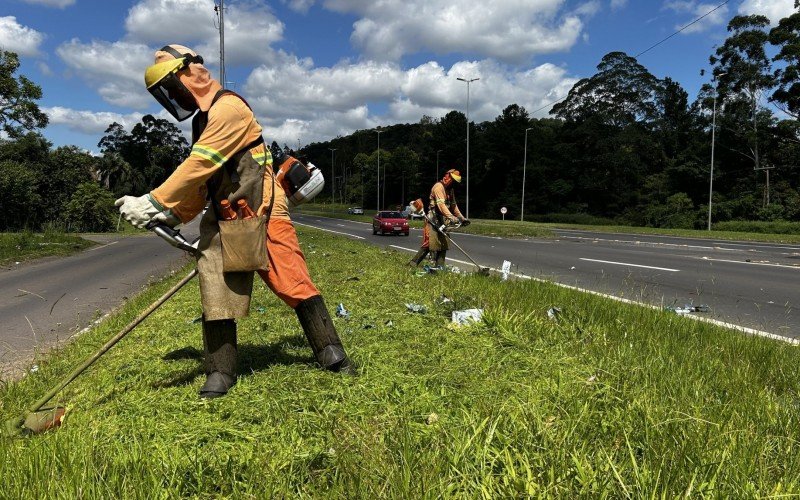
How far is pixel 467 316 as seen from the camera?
Result: 4383mm

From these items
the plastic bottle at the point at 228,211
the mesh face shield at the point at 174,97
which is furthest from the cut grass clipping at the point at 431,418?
the mesh face shield at the point at 174,97

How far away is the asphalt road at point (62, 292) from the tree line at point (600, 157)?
1474cm

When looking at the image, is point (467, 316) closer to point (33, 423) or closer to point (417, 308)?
point (417, 308)

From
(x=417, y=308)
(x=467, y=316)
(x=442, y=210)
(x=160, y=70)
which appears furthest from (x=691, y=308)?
(x=160, y=70)

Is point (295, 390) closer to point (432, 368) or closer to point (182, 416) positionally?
point (182, 416)

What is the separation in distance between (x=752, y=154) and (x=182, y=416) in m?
56.9

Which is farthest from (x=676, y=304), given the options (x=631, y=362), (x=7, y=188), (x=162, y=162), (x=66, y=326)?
(x=162, y=162)

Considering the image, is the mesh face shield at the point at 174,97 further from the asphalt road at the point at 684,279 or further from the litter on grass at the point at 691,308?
the litter on grass at the point at 691,308

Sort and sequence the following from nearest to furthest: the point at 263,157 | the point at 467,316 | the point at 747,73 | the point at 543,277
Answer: the point at 263,157, the point at 467,316, the point at 543,277, the point at 747,73

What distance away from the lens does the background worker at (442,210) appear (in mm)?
8781

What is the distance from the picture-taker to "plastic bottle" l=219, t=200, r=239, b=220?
2.80 meters

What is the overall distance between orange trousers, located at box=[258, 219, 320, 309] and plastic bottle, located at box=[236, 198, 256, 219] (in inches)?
8.3

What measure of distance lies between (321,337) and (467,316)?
5.51 feet

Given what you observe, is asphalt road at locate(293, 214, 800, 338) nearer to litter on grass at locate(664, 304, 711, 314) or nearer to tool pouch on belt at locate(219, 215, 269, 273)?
litter on grass at locate(664, 304, 711, 314)
